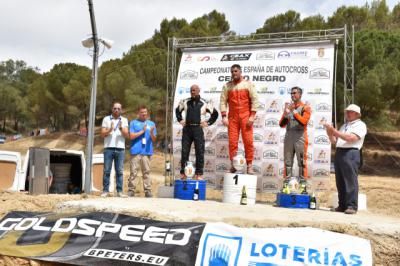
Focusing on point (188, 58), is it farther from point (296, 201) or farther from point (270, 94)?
point (296, 201)

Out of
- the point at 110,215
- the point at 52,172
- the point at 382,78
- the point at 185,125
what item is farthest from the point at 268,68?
the point at 382,78

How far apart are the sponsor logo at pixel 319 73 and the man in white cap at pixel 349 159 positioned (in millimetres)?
1884

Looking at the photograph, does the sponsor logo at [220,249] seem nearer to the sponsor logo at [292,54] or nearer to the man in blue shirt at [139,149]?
the man in blue shirt at [139,149]

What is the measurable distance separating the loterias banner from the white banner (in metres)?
0.16

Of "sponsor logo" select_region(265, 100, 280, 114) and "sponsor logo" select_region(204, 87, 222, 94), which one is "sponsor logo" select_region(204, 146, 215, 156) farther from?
"sponsor logo" select_region(265, 100, 280, 114)

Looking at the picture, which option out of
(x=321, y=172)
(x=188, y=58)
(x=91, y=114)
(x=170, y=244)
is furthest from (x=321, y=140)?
(x=91, y=114)

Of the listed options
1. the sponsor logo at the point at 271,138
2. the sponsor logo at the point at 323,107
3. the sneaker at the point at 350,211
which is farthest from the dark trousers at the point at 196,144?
the sneaker at the point at 350,211

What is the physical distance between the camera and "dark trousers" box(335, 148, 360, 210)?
5.57 m

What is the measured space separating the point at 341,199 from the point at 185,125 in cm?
280

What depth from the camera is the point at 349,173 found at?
5.58 meters

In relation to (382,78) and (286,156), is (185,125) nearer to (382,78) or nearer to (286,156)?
(286,156)

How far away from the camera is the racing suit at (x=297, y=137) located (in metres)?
6.52

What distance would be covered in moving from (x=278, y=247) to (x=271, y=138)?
3957 mm

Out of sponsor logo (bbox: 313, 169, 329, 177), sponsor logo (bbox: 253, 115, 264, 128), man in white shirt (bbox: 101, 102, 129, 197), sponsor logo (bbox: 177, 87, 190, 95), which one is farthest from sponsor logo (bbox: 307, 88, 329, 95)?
man in white shirt (bbox: 101, 102, 129, 197)
